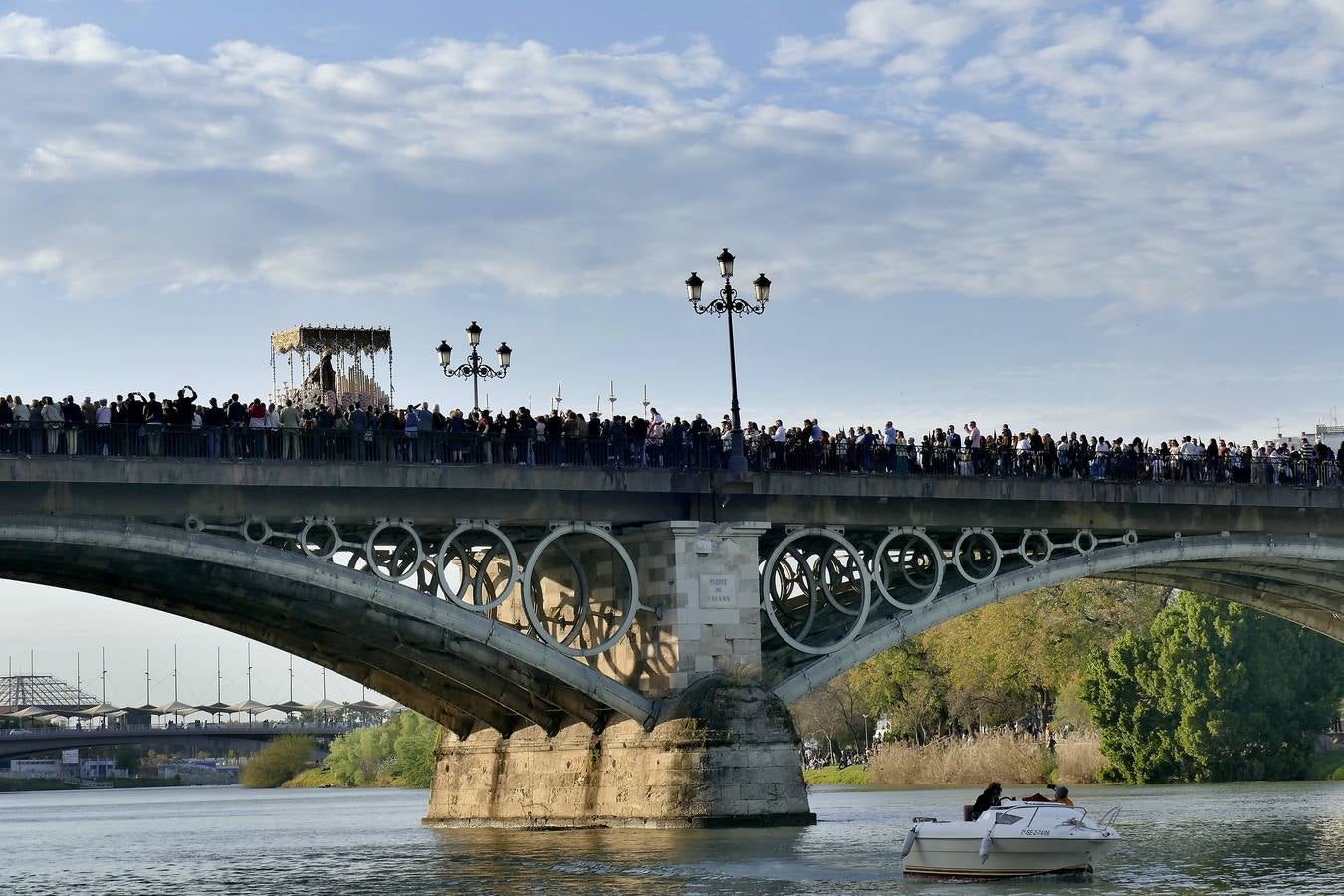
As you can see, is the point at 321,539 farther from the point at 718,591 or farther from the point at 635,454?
the point at 718,591

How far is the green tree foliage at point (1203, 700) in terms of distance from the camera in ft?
248

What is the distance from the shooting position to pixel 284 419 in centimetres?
4253

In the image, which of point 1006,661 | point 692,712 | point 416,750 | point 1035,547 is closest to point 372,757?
point 416,750

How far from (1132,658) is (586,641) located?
1311 inches

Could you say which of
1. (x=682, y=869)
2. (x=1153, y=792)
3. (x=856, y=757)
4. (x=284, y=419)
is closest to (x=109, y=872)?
(x=284, y=419)

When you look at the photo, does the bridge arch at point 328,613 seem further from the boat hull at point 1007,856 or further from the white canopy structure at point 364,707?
the white canopy structure at point 364,707

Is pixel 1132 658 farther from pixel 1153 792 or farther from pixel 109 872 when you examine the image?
pixel 109 872

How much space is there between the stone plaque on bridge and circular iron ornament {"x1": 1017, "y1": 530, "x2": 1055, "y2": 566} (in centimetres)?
818

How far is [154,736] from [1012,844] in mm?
104836

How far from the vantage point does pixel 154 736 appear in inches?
5207

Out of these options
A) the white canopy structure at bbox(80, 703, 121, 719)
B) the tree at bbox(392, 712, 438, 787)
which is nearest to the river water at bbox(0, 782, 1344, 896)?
the tree at bbox(392, 712, 438, 787)

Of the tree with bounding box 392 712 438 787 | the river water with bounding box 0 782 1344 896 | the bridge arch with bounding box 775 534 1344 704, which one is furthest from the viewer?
the tree with bounding box 392 712 438 787

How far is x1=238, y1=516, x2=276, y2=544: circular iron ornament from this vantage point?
137 feet

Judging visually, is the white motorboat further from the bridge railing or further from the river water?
the bridge railing
